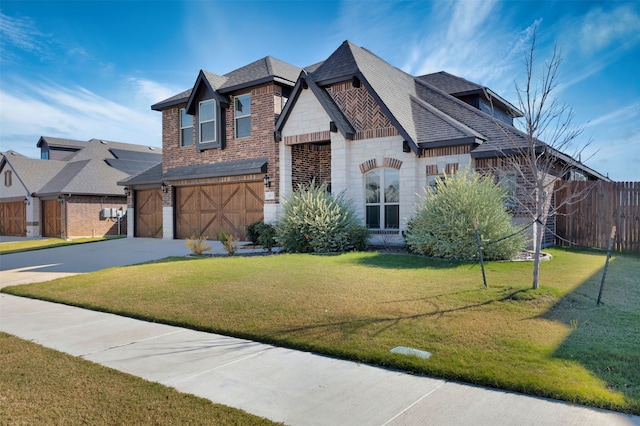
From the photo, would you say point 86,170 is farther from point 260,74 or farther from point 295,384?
point 295,384

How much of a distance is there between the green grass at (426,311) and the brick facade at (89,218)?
17659 mm

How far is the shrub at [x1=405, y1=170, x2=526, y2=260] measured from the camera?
10664 mm

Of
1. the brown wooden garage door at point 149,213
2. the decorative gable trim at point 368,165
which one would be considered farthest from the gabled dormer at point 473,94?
the brown wooden garage door at point 149,213

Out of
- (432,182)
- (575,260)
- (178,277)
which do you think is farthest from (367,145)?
(178,277)

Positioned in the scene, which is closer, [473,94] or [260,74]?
[260,74]

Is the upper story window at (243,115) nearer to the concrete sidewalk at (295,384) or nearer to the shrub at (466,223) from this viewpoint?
the shrub at (466,223)

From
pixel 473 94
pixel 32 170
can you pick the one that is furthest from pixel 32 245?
→ pixel 473 94

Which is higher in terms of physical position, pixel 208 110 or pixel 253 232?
pixel 208 110

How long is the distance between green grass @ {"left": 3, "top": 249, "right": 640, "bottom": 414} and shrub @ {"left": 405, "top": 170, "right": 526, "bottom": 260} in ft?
1.68

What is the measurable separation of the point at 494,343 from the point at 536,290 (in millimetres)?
2556

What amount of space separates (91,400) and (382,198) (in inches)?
491

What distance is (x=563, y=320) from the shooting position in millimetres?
5992

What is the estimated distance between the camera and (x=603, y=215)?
1445cm

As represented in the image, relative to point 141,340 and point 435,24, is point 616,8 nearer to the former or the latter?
point 435,24
